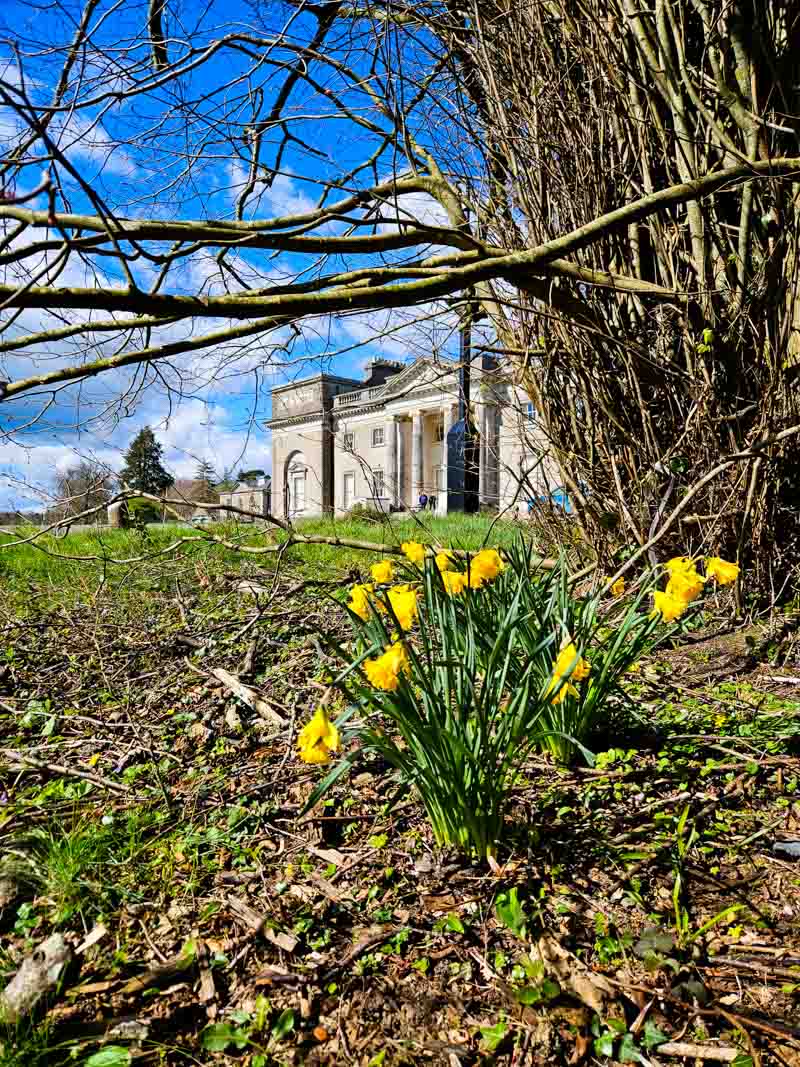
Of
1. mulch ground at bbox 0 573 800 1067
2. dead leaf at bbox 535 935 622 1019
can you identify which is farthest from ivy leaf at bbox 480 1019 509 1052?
dead leaf at bbox 535 935 622 1019

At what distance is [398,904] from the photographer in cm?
147

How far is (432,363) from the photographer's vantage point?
3713mm

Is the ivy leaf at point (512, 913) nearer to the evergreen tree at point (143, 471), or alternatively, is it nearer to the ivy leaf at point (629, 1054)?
the ivy leaf at point (629, 1054)

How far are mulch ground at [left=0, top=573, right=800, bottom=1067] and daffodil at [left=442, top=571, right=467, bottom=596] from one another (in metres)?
0.59

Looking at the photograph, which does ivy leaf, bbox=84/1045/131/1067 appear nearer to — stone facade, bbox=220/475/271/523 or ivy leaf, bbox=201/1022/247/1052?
ivy leaf, bbox=201/1022/247/1052

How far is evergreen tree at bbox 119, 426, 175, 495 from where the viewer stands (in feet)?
10.6

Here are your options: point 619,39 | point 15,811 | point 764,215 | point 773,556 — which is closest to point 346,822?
point 15,811

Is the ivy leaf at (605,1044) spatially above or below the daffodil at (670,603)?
below

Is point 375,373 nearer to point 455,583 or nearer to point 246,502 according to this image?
point 246,502

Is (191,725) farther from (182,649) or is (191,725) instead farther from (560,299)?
(560,299)

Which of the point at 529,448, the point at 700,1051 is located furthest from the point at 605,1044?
the point at 529,448

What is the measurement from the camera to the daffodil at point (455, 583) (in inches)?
72.1

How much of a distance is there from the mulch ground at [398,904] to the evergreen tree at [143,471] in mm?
1140

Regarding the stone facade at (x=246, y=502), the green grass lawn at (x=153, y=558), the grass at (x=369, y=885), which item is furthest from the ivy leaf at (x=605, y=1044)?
the green grass lawn at (x=153, y=558)
